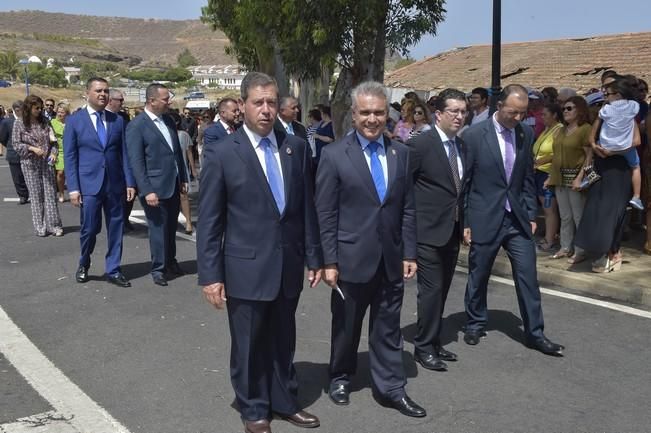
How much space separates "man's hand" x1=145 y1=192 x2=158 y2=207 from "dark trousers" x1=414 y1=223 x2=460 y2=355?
130 inches

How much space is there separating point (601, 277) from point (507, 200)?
2430 millimetres

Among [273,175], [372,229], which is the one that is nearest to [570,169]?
[372,229]

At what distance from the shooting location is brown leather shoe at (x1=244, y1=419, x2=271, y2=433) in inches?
163

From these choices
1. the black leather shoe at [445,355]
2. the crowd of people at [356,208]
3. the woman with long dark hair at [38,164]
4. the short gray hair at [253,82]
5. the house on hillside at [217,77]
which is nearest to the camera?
the short gray hair at [253,82]

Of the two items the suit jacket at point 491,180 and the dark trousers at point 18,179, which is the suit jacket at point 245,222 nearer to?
the suit jacket at point 491,180

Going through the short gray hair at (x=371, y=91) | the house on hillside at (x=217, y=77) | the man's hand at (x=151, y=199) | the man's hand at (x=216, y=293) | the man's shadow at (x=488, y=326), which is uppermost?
the house on hillside at (x=217, y=77)

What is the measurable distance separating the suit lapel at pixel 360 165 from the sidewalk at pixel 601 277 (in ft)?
11.8

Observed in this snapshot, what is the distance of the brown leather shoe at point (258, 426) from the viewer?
4137 millimetres

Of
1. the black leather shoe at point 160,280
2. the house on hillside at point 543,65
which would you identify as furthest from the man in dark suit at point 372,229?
the house on hillside at point 543,65

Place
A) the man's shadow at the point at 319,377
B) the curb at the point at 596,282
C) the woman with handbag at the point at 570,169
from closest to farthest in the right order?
the man's shadow at the point at 319,377
the curb at the point at 596,282
the woman with handbag at the point at 570,169

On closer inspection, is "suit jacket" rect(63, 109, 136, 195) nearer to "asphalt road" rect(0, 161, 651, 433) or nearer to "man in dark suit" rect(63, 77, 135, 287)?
"man in dark suit" rect(63, 77, 135, 287)

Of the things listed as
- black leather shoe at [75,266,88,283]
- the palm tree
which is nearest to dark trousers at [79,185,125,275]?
black leather shoe at [75,266,88,283]

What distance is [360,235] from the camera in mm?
4344

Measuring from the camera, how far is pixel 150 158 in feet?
25.1
